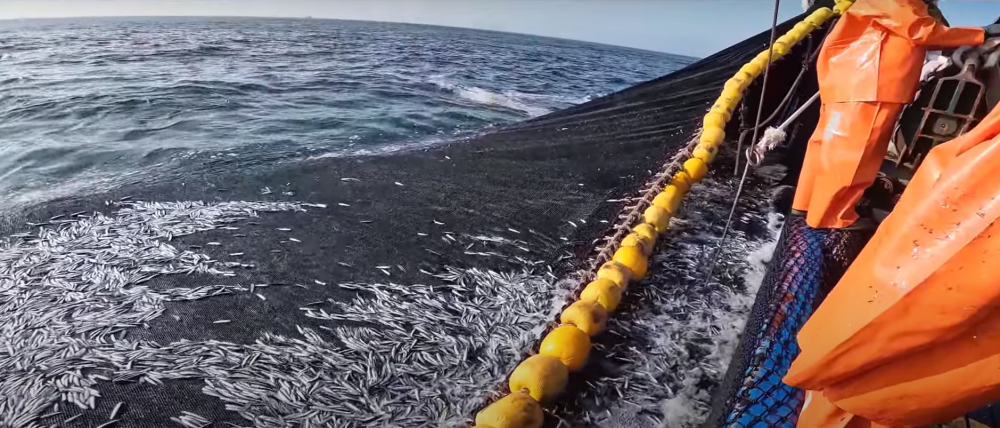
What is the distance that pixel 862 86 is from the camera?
2523 mm

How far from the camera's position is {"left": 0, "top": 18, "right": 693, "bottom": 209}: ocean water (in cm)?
499

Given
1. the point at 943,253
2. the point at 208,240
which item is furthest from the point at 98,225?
the point at 943,253

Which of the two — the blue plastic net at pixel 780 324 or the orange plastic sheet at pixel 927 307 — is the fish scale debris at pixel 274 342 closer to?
the blue plastic net at pixel 780 324

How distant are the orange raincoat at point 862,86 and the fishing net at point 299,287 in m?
0.73

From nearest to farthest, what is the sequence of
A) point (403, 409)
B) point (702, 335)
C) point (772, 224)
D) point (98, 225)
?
1. point (403, 409)
2. point (702, 335)
3. point (98, 225)
4. point (772, 224)

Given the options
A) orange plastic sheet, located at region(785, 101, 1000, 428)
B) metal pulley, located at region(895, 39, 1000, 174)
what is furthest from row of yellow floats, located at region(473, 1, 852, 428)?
metal pulley, located at region(895, 39, 1000, 174)

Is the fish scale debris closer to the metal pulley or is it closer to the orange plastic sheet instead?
the orange plastic sheet

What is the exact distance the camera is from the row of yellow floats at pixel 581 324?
5.64ft

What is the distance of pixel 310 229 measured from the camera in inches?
114

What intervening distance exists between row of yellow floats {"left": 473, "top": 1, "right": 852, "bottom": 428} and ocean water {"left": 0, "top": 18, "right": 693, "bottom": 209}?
8.25 ft

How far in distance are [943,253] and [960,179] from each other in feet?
0.52

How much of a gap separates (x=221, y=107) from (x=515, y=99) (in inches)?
241

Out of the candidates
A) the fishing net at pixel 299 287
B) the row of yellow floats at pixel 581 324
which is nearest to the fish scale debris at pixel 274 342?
the fishing net at pixel 299 287

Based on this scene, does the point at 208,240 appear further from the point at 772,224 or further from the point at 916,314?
the point at 772,224
